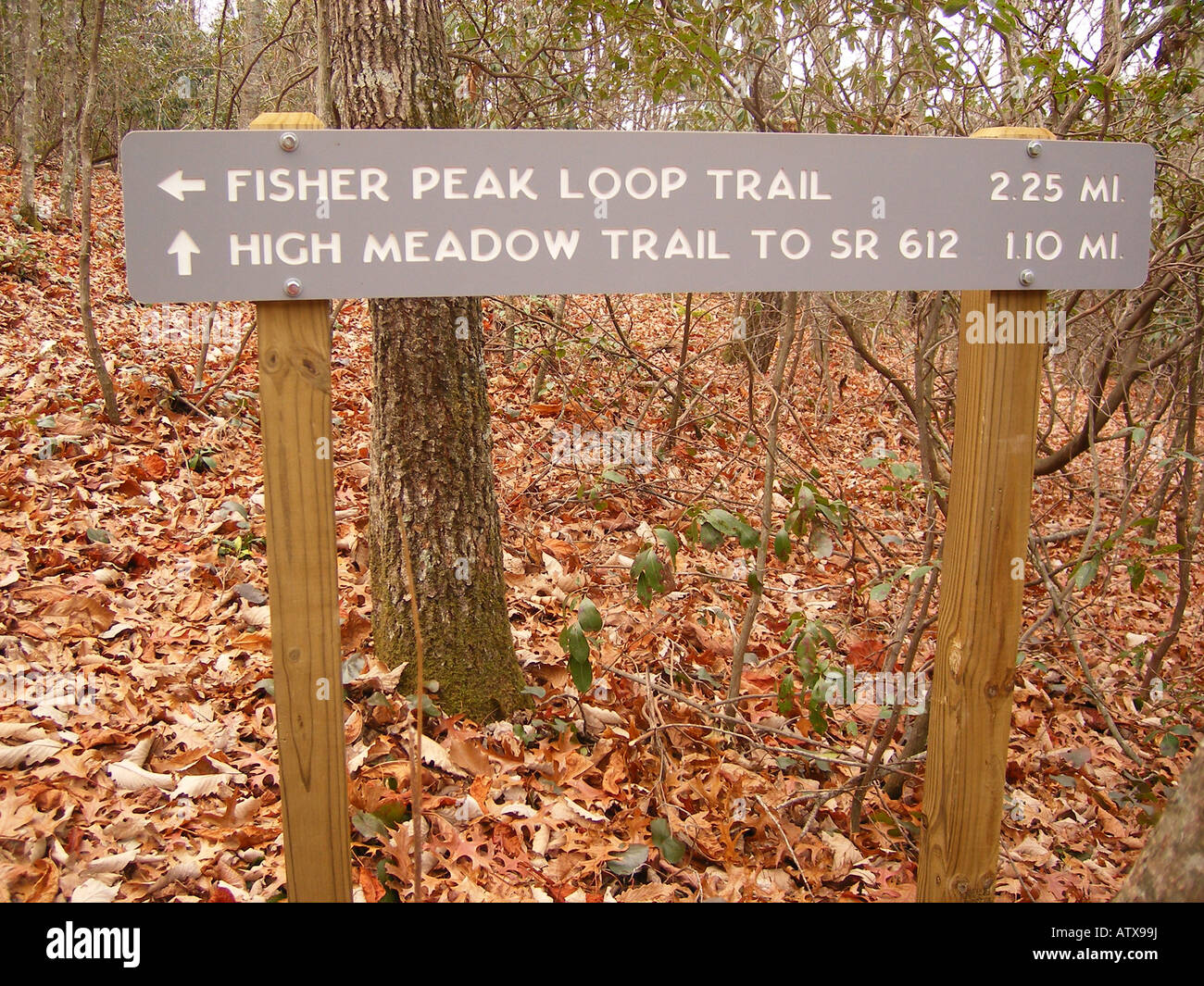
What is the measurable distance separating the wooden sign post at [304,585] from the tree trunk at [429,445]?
1.26 m

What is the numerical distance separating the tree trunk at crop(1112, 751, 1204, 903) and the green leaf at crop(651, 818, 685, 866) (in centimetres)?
127

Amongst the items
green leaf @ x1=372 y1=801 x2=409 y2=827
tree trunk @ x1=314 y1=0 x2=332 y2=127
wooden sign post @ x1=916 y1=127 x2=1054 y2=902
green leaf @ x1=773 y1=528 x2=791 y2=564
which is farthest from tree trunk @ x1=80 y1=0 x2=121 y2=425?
wooden sign post @ x1=916 y1=127 x2=1054 y2=902

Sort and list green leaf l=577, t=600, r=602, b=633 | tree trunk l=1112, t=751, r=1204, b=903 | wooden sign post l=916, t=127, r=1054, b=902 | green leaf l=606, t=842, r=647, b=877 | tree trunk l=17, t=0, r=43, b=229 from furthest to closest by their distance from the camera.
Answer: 1. tree trunk l=17, t=0, r=43, b=229
2. green leaf l=577, t=600, r=602, b=633
3. green leaf l=606, t=842, r=647, b=877
4. wooden sign post l=916, t=127, r=1054, b=902
5. tree trunk l=1112, t=751, r=1204, b=903

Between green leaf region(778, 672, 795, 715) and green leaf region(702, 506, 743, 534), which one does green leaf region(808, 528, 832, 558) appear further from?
green leaf region(778, 672, 795, 715)

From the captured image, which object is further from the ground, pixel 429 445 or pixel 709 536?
pixel 429 445

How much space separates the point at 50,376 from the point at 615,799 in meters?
4.83

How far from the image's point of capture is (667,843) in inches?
101

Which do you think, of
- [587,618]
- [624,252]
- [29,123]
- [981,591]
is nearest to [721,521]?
[587,618]

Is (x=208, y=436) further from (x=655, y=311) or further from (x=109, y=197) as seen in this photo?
(x=109, y=197)

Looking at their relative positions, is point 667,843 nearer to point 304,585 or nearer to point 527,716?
point 527,716

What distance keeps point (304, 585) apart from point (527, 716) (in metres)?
1.67

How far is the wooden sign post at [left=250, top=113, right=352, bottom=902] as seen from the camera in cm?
160

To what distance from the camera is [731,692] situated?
11.1ft
